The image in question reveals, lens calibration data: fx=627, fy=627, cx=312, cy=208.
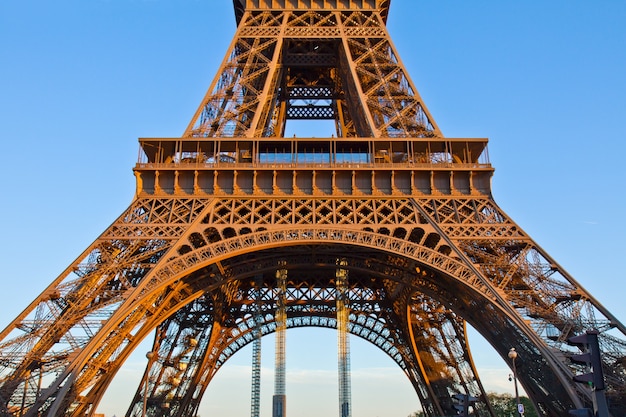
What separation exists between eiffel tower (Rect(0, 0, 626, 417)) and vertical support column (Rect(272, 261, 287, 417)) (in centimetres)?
121

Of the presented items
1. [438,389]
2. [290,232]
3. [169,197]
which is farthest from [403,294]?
[169,197]

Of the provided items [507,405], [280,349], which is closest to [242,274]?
[280,349]

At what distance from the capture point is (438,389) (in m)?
Answer: 41.2

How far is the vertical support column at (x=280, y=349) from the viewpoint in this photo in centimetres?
3813

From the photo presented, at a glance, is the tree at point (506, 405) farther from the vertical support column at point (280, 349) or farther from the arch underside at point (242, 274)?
the arch underside at point (242, 274)

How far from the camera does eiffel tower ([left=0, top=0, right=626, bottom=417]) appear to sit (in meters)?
22.8

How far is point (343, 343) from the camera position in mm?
42219

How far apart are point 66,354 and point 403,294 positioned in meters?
19.6

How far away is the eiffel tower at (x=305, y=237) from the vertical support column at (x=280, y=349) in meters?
1.21

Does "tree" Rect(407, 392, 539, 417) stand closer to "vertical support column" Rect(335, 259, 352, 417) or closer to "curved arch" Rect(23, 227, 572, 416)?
"vertical support column" Rect(335, 259, 352, 417)

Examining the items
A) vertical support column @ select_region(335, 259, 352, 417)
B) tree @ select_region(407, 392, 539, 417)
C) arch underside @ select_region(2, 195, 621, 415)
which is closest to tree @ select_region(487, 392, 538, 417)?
tree @ select_region(407, 392, 539, 417)

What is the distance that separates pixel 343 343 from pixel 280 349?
4.44 meters

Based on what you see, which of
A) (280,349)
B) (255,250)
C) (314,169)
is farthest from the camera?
(280,349)

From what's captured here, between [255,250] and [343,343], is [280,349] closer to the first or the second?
[343,343]
